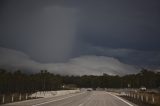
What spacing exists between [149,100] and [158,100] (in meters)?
4.49

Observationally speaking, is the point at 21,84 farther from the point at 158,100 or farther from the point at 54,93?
the point at 158,100

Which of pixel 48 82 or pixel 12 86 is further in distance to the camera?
pixel 48 82

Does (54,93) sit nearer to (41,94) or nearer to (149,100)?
(41,94)

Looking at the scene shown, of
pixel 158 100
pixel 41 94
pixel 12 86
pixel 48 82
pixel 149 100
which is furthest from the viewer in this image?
pixel 48 82

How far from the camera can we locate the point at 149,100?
3581cm

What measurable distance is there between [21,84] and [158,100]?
97.4 meters

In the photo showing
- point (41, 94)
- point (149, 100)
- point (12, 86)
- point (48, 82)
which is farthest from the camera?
point (48, 82)

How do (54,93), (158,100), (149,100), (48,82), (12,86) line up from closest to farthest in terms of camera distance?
(158,100)
(149,100)
(54,93)
(12,86)
(48,82)

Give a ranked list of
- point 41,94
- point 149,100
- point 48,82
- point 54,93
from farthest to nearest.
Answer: point 48,82 → point 54,93 → point 41,94 → point 149,100

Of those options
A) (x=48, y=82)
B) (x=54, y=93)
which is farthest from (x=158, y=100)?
(x=48, y=82)

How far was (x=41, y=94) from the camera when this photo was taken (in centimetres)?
6800

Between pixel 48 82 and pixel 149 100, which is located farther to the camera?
pixel 48 82

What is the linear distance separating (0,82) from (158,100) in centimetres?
9280

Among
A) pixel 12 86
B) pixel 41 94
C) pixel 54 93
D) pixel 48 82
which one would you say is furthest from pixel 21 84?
pixel 48 82
